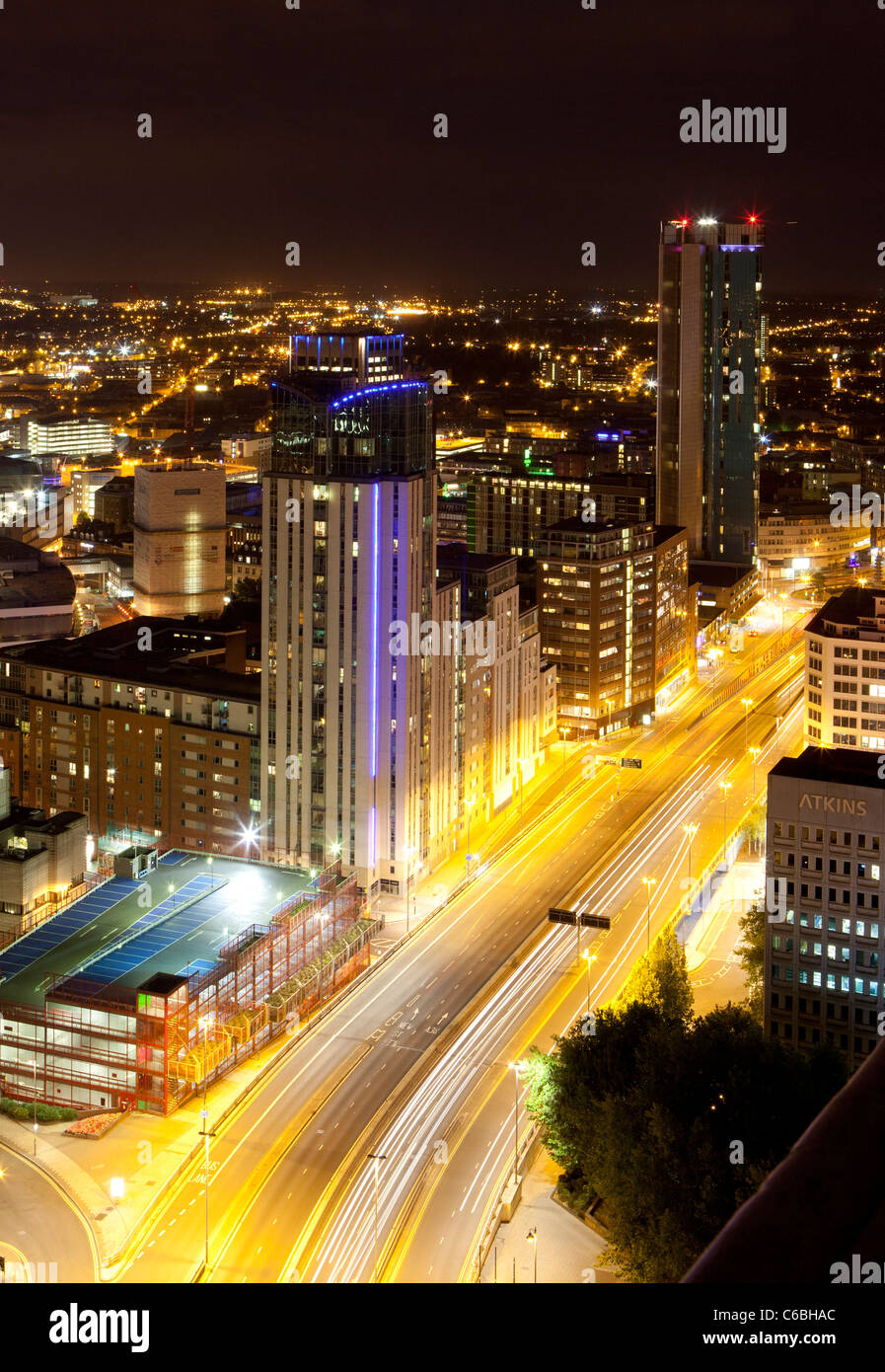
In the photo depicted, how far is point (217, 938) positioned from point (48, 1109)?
15.0ft

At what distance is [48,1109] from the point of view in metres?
25.1

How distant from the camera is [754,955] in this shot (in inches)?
1129

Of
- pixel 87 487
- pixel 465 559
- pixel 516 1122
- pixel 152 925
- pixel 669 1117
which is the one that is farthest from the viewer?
pixel 87 487

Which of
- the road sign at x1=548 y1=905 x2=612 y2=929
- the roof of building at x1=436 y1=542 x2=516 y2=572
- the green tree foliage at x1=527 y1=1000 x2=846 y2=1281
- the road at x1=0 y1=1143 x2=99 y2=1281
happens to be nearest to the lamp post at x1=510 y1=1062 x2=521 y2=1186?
the green tree foliage at x1=527 y1=1000 x2=846 y2=1281

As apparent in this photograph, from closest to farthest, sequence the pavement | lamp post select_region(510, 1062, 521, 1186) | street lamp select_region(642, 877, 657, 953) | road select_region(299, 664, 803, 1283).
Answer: the pavement, road select_region(299, 664, 803, 1283), lamp post select_region(510, 1062, 521, 1186), street lamp select_region(642, 877, 657, 953)

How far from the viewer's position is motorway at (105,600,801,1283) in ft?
68.5

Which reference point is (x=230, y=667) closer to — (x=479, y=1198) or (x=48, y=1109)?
(x=48, y=1109)

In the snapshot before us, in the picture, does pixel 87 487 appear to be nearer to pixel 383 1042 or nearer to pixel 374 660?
pixel 374 660

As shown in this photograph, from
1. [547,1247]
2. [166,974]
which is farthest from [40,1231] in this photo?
[547,1247]

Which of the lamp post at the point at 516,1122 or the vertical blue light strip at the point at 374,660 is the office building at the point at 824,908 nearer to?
the lamp post at the point at 516,1122

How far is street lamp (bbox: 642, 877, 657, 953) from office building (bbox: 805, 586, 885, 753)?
7.82m

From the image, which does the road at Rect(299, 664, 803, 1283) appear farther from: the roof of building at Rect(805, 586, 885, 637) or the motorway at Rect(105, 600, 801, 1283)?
the roof of building at Rect(805, 586, 885, 637)

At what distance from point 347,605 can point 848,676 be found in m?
13.4
